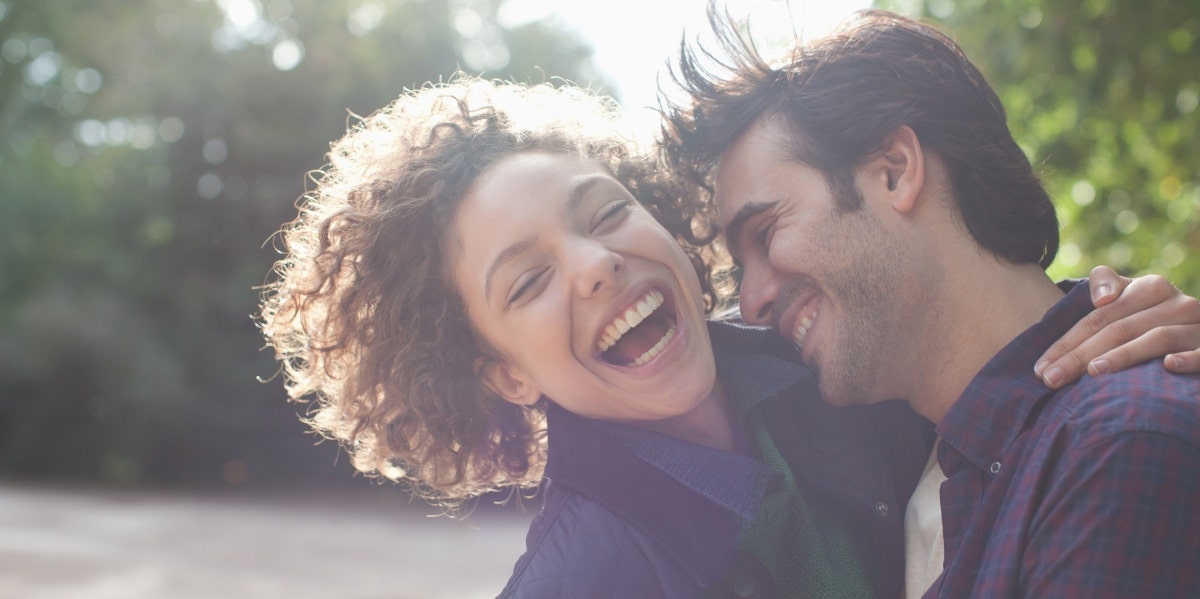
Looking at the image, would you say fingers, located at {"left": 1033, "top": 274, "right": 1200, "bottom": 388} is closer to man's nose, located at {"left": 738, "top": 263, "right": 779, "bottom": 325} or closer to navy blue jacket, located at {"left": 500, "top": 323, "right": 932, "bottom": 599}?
navy blue jacket, located at {"left": 500, "top": 323, "right": 932, "bottom": 599}

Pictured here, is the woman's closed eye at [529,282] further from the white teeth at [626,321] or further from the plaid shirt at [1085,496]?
the plaid shirt at [1085,496]

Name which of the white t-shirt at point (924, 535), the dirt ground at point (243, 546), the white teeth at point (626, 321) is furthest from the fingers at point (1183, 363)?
the dirt ground at point (243, 546)

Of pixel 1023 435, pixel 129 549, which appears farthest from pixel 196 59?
pixel 1023 435

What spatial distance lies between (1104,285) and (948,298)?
35cm

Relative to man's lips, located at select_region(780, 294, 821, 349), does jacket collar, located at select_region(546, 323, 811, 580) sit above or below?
below

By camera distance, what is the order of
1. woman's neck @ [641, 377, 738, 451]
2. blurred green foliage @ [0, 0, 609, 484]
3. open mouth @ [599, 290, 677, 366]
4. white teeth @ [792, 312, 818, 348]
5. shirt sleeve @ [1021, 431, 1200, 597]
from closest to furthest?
shirt sleeve @ [1021, 431, 1200, 597], open mouth @ [599, 290, 677, 366], white teeth @ [792, 312, 818, 348], woman's neck @ [641, 377, 738, 451], blurred green foliage @ [0, 0, 609, 484]

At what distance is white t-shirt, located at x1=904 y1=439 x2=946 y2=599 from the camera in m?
2.28

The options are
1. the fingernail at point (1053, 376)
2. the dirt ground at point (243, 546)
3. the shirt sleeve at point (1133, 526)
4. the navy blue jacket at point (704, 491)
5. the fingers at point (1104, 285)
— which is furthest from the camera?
the dirt ground at point (243, 546)

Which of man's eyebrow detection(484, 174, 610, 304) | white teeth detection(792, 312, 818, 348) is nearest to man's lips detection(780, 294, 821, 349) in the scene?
white teeth detection(792, 312, 818, 348)

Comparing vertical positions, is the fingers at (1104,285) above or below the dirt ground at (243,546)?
above

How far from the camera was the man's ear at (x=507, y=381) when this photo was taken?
2.74 metres

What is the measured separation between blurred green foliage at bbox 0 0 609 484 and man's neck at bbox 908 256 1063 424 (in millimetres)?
10534

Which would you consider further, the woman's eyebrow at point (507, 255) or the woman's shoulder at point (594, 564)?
the woman's eyebrow at point (507, 255)

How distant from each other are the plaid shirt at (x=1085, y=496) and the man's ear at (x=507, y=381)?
110cm
